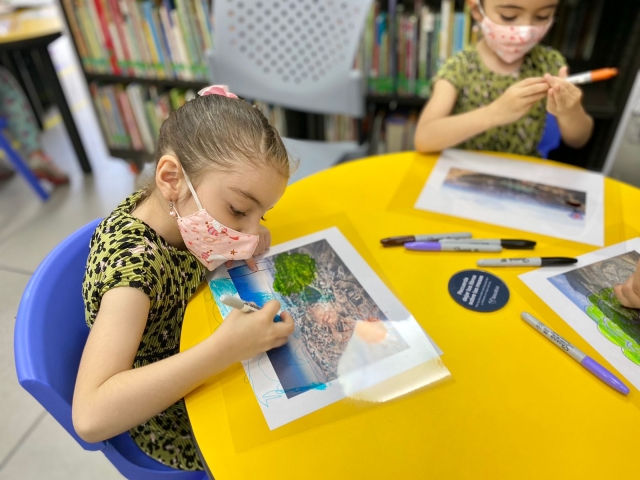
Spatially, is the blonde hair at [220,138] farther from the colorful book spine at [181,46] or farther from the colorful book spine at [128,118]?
the colorful book spine at [128,118]

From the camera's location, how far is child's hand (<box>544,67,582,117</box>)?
96 cm

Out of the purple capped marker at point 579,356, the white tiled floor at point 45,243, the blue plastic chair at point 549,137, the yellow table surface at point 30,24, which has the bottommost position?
the white tiled floor at point 45,243

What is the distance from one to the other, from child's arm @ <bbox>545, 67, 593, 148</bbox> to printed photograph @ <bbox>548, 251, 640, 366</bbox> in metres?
0.37

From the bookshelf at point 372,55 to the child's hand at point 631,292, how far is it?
1197 millimetres

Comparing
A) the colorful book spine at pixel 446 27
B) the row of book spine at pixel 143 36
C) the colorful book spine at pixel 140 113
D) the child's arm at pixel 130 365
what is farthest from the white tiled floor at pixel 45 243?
the colorful book spine at pixel 446 27

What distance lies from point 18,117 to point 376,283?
89.7 inches

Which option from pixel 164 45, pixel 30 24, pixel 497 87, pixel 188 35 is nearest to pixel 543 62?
pixel 497 87

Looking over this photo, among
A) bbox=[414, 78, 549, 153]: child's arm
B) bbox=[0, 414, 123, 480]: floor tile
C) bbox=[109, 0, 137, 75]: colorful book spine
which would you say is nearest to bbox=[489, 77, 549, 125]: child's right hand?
bbox=[414, 78, 549, 153]: child's arm

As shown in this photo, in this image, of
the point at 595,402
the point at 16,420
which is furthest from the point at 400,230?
the point at 16,420

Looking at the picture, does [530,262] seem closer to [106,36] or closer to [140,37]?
[140,37]

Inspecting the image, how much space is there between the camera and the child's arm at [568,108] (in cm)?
96

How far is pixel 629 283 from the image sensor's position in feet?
2.37

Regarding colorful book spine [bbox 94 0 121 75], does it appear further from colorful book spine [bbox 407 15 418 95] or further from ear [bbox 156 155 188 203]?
ear [bbox 156 155 188 203]

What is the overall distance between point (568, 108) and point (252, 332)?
87 centimetres
